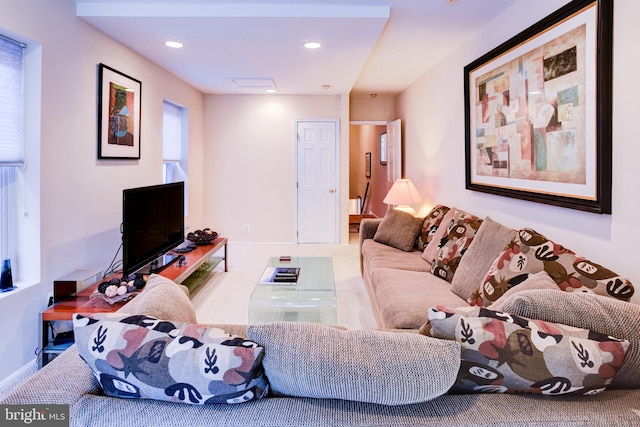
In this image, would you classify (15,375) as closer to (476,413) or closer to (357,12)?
(476,413)

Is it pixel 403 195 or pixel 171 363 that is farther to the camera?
pixel 403 195

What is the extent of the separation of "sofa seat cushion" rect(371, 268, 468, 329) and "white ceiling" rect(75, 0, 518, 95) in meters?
1.93

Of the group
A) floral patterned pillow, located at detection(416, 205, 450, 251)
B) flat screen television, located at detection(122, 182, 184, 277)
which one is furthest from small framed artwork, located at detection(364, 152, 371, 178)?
flat screen television, located at detection(122, 182, 184, 277)

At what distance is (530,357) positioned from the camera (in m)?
0.99

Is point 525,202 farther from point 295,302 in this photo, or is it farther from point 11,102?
point 11,102

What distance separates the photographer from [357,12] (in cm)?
296

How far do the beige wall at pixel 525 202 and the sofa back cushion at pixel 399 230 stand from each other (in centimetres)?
48

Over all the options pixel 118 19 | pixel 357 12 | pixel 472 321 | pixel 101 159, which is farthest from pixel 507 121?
pixel 101 159

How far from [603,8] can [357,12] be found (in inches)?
62.1

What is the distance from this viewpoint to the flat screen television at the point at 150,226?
112 inches

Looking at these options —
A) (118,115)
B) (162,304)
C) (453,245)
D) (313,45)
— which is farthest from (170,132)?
(162,304)

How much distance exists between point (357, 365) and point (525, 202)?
2.28 metres

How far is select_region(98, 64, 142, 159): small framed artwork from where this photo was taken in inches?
130

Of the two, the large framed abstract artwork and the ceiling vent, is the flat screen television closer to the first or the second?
the ceiling vent
